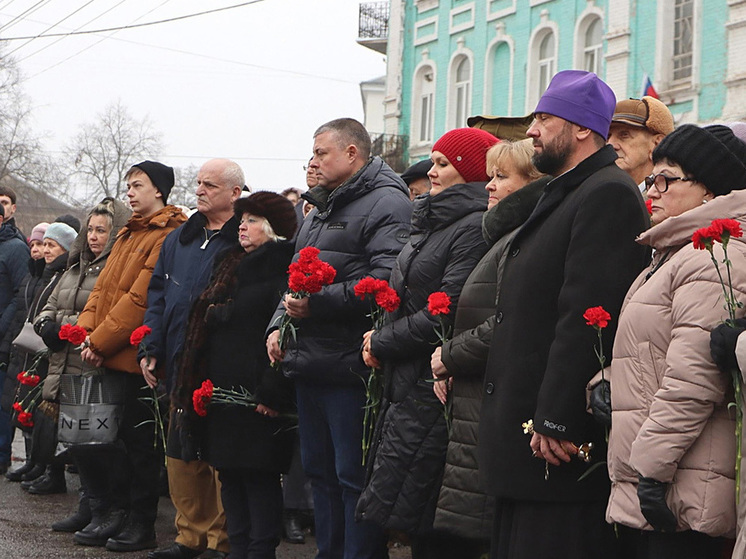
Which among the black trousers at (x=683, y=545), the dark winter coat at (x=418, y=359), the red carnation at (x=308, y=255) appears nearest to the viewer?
the black trousers at (x=683, y=545)

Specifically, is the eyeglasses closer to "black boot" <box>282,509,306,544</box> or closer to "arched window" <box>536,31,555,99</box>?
"black boot" <box>282,509,306,544</box>

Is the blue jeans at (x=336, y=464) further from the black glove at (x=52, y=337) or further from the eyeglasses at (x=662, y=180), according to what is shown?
the black glove at (x=52, y=337)

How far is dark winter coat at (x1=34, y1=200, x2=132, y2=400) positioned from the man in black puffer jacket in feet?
7.41

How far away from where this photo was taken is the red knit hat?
5.34 metres

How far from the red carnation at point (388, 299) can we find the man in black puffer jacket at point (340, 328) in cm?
44

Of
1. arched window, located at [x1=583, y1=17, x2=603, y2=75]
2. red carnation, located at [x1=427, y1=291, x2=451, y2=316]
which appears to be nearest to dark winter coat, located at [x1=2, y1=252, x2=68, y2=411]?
red carnation, located at [x1=427, y1=291, x2=451, y2=316]

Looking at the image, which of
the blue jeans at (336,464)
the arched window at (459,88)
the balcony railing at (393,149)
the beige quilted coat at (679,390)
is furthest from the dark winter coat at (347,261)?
the balcony railing at (393,149)

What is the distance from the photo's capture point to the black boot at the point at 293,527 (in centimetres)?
757

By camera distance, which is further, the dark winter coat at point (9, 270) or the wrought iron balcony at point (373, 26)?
the wrought iron balcony at point (373, 26)

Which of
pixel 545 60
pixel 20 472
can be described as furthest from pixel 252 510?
pixel 545 60

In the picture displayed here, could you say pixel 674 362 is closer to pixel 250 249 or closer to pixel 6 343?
pixel 250 249

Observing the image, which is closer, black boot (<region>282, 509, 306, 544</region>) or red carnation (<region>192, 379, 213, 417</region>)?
red carnation (<region>192, 379, 213, 417</region>)

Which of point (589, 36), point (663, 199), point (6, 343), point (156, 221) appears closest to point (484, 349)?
point (663, 199)

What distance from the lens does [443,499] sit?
466 cm
